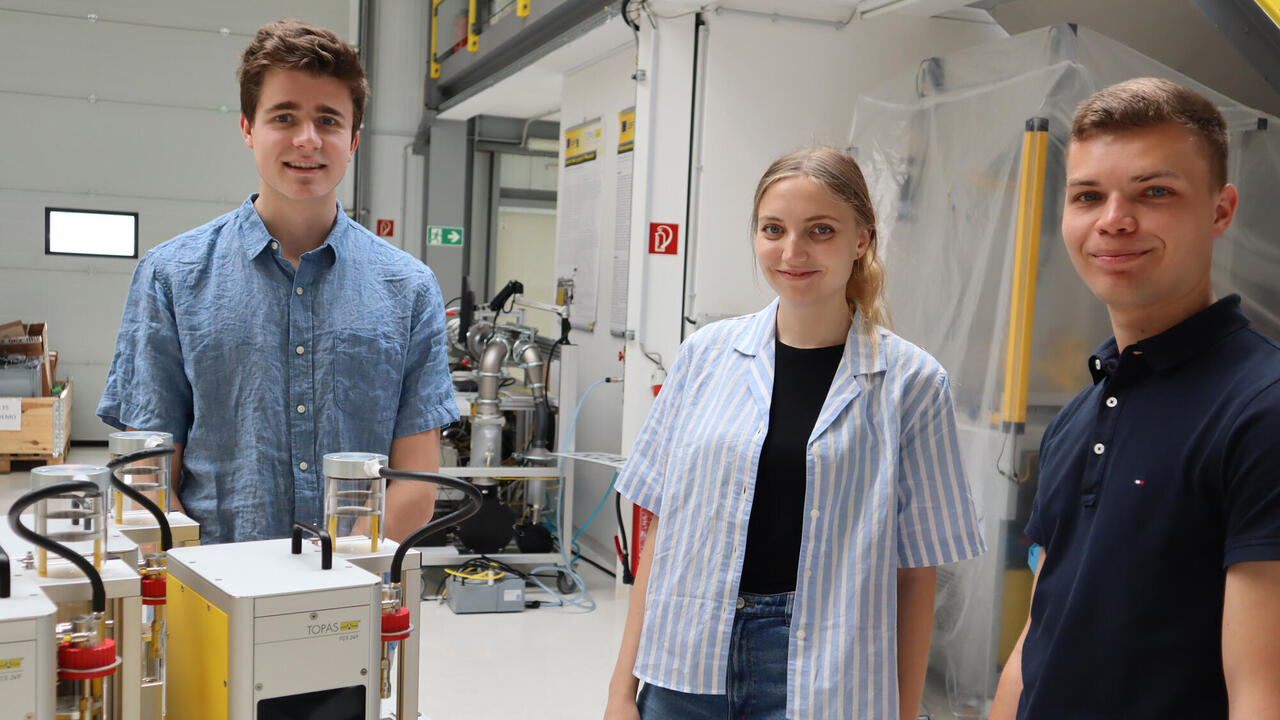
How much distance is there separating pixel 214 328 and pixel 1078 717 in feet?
4.12

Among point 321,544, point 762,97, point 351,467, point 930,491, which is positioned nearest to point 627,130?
point 762,97

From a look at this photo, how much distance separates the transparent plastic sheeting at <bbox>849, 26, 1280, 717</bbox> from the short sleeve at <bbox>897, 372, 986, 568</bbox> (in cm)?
180

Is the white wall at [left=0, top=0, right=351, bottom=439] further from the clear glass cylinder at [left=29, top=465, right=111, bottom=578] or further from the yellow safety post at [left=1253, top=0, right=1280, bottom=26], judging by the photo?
the clear glass cylinder at [left=29, top=465, right=111, bottom=578]

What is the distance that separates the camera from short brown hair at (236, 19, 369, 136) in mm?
1460

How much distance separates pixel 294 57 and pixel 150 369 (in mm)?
497

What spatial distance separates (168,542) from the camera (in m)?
1.26

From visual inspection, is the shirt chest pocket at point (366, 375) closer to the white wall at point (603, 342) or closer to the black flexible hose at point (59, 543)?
the black flexible hose at point (59, 543)

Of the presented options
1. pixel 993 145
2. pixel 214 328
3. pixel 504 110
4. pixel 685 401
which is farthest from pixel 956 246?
pixel 504 110

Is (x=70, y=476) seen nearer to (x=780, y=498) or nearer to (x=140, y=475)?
(x=140, y=475)

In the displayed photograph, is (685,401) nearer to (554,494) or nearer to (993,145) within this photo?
(993,145)

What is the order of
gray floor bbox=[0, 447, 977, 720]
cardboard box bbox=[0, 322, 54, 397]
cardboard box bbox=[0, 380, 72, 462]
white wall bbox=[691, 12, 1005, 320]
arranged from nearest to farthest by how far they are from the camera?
gray floor bbox=[0, 447, 977, 720]
white wall bbox=[691, 12, 1005, 320]
cardboard box bbox=[0, 380, 72, 462]
cardboard box bbox=[0, 322, 54, 397]

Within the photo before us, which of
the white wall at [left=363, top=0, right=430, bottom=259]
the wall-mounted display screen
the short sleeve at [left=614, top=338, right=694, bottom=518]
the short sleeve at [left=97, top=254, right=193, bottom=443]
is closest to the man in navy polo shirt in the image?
the short sleeve at [left=614, top=338, right=694, bottom=518]

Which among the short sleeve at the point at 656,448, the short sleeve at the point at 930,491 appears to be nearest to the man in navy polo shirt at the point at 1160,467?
the short sleeve at the point at 930,491

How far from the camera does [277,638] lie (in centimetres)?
102
